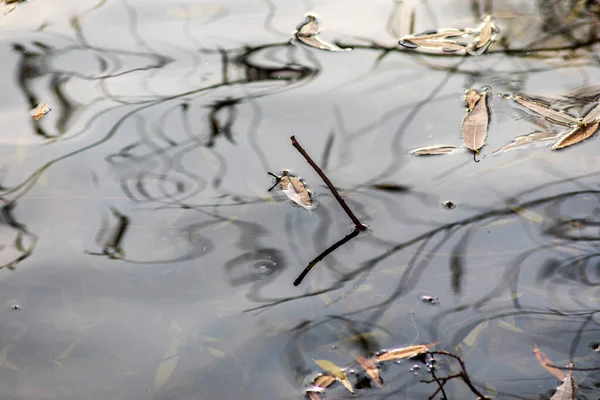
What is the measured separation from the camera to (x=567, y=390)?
1078 mm

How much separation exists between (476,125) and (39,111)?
1252 millimetres

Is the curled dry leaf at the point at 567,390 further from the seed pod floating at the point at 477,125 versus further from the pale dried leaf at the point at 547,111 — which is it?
the pale dried leaf at the point at 547,111

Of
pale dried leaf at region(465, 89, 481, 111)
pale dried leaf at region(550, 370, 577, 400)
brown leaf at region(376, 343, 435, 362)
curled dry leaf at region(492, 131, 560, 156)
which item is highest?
pale dried leaf at region(465, 89, 481, 111)

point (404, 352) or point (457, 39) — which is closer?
point (404, 352)

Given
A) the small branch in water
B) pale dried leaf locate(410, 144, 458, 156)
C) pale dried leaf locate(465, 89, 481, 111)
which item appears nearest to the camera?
the small branch in water

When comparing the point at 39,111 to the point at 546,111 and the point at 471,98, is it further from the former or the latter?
the point at 546,111

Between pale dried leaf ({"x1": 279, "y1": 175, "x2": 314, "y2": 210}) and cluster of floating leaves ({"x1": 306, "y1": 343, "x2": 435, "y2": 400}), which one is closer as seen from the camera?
cluster of floating leaves ({"x1": 306, "y1": 343, "x2": 435, "y2": 400})

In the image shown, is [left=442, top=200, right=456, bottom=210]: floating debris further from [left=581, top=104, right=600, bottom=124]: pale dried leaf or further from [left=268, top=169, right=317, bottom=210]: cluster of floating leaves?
[left=581, top=104, right=600, bottom=124]: pale dried leaf

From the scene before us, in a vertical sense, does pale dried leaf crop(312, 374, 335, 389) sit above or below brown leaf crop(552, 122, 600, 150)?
below

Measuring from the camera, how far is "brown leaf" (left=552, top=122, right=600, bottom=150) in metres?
1.52

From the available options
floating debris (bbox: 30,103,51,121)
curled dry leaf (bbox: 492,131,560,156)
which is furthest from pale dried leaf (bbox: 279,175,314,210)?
floating debris (bbox: 30,103,51,121)

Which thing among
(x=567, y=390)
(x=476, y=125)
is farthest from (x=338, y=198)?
(x=567, y=390)

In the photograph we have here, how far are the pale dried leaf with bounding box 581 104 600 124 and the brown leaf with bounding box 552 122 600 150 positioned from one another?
0.04 ft

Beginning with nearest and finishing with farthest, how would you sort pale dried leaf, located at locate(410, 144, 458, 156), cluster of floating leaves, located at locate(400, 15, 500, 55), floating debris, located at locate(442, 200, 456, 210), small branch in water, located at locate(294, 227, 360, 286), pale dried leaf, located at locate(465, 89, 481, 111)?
1. small branch in water, located at locate(294, 227, 360, 286)
2. floating debris, located at locate(442, 200, 456, 210)
3. pale dried leaf, located at locate(410, 144, 458, 156)
4. pale dried leaf, located at locate(465, 89, 481, 111)
5. cluster of floating leaves, located at locate(400, 15, 500, 55)
